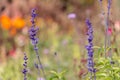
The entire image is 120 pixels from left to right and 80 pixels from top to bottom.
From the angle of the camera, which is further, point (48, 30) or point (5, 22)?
point (48, 30)

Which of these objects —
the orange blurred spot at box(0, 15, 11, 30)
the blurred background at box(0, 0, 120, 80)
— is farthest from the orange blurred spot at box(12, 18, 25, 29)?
the orange blurred spot at box(0, 15, 11, 30)

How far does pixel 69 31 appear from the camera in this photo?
7.96 metres

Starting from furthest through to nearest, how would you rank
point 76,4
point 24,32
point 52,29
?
1. point 76,4
2. point 52,29
3. point 24,32

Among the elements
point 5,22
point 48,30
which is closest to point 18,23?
point 5,22

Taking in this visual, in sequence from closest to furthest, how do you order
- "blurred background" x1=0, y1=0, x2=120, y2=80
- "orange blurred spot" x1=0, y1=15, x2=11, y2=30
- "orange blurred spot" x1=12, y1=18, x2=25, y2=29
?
"blurred background" x1=0, y1=0, x2=120, y2=80, "orange blurred spot" x1=0, y1=15, x2=11, y2=30, "orange blurred spot" x1=12, y1=18, x2=25, y2=29

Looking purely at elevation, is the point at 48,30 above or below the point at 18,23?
below

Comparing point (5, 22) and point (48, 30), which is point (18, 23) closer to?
point (5, 22)

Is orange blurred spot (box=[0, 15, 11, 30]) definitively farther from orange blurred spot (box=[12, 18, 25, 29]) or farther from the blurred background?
orange blurred spot (box=[12, 18, 25, 29])

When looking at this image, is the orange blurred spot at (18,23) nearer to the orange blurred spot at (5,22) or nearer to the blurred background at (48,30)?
the blurred background at (48,30)

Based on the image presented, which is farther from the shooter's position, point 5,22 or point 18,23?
point 18,23

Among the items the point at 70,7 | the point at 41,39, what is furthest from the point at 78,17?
the point at 41,39

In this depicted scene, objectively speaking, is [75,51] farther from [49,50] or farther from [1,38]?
[1,38]

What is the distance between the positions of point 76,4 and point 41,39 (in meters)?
2.03

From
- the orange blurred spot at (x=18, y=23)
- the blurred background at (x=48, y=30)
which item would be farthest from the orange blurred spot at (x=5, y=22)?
the orange blurred spot at (x=18, y=23)
